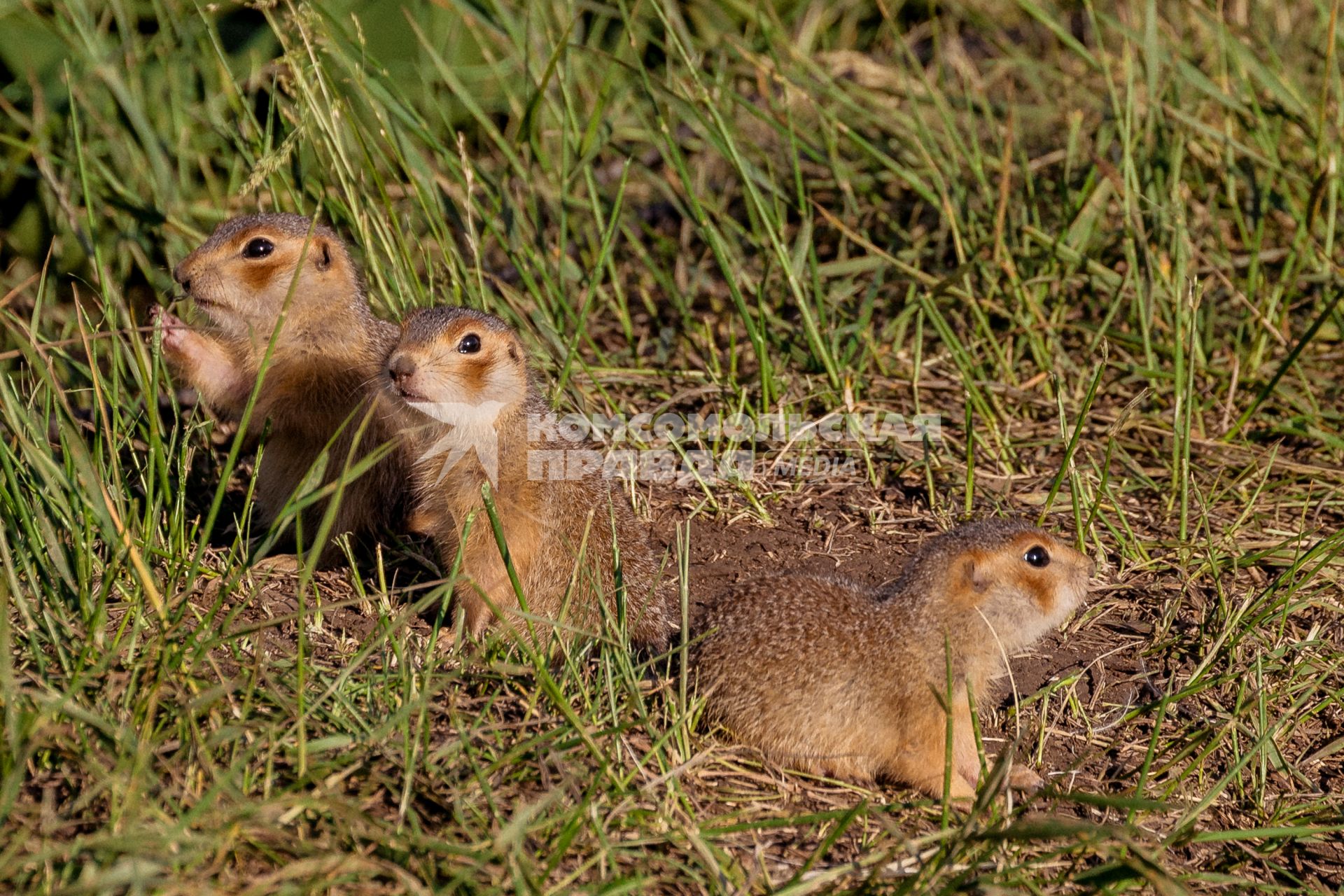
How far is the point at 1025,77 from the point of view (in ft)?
23.7

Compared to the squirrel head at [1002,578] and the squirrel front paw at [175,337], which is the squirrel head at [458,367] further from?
the squirrel head at [1002,578]

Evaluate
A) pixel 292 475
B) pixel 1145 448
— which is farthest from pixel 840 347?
pixel 292 475

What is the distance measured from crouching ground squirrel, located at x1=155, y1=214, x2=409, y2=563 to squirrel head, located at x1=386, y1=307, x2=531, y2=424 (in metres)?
0.35

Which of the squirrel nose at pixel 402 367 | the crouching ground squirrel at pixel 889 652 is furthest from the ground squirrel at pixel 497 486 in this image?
the crouching ground squirrel at pixel 889 652

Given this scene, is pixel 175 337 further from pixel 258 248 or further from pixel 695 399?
pixel 695 399

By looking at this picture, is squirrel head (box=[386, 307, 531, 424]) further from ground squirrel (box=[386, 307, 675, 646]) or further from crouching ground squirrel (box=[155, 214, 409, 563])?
crouching ground squirrel (box=[155, 214, 409, 563])

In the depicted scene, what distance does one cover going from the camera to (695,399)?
5422mm

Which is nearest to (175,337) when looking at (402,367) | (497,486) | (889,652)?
(402,367)

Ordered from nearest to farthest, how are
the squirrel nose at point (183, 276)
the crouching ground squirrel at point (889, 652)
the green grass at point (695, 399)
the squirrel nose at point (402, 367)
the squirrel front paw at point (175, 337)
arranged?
the green grass at point (695, 399) < the crouching ground squirrel at point (889, 652) < the squirrel nose at point (402, 367) < the squirrel nose at point (183, 276) < the squirrel front paw at point (175, 337)

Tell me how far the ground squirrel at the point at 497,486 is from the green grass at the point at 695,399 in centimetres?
28

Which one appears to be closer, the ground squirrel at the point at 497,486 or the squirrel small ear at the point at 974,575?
the squirrel small ear at the point at 974,575

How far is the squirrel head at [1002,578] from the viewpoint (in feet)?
11.8

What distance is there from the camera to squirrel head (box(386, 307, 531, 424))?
4082mm

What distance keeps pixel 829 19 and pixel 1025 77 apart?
1.54m
